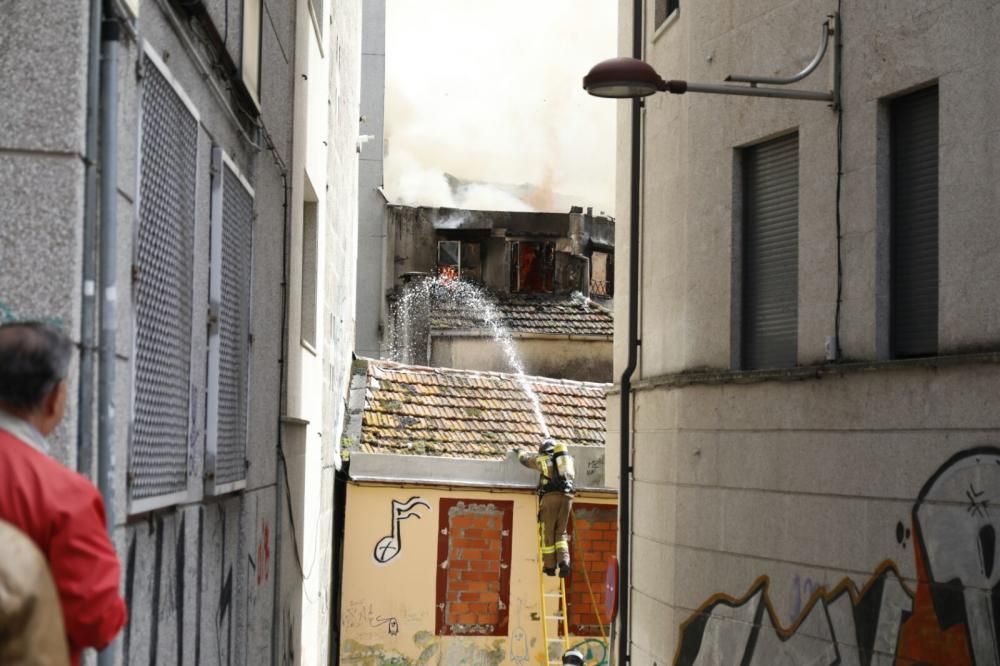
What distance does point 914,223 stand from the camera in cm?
1003

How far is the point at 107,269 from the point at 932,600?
20.1 feet

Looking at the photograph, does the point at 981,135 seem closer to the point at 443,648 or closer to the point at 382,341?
the point at 443,648

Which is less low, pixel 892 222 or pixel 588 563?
pixel 892 222

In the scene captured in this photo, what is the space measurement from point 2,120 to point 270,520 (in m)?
6.33

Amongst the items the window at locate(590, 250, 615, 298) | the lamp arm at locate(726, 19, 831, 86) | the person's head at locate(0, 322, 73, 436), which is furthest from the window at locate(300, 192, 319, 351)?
the window at locate(590, 250, 615, 298)

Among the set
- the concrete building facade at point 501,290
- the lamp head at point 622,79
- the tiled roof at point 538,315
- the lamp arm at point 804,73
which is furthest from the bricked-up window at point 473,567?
the lamp arm at point 804,73

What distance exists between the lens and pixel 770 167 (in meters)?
12.1

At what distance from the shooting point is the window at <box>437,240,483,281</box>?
3684 cm

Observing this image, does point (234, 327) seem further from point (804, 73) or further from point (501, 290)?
point (501, 290)

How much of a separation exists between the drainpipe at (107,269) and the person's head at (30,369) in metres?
1.43

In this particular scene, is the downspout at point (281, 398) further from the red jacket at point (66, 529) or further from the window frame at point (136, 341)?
the red jacket at point (66, 529)

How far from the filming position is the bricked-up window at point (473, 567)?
837 inches

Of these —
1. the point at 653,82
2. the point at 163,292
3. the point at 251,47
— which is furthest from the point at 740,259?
the point at 163,292

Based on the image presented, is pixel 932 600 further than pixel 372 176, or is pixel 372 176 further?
pixel 372 176
